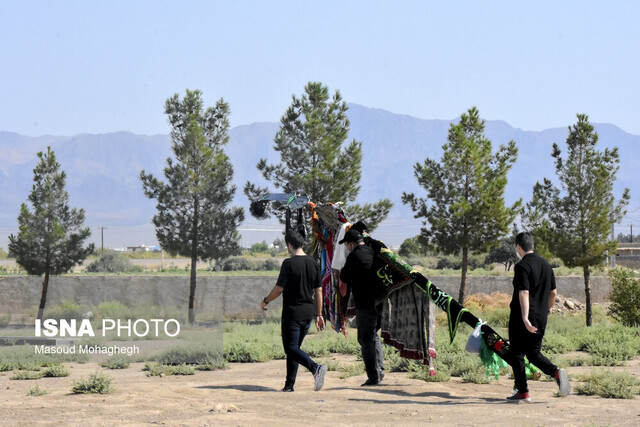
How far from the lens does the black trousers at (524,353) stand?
8805mm

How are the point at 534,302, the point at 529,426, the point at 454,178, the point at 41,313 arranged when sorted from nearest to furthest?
the point at 529,426, the point at 534,302, the point at 41,313, the point at 454,178

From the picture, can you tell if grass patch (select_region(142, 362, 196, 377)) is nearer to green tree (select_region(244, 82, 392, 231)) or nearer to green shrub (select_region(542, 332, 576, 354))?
green shrub (select_region(542, 332, 576, 354))

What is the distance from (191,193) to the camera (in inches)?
1009

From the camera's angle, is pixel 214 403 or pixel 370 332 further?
pixel 370 332

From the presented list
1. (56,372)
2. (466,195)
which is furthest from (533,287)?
(466,195)

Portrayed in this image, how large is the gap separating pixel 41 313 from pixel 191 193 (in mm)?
11382

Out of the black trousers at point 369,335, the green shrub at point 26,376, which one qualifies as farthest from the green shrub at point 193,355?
the black trousers at point 369,335

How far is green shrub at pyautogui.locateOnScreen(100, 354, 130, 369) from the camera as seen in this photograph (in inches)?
513

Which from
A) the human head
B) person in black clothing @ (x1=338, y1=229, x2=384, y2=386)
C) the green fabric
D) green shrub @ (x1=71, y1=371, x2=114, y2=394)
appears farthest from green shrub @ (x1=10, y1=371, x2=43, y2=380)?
the green fabric

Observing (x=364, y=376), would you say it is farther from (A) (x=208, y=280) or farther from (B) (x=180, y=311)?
(A) (x=208, y=280)

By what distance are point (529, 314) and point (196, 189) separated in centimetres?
1770

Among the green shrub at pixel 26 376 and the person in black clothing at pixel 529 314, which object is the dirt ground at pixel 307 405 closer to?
the person in black clothing at pixel 529 314

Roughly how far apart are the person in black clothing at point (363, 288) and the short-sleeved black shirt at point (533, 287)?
185 centimetres

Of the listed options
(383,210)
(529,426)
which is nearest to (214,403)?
(529,426)
